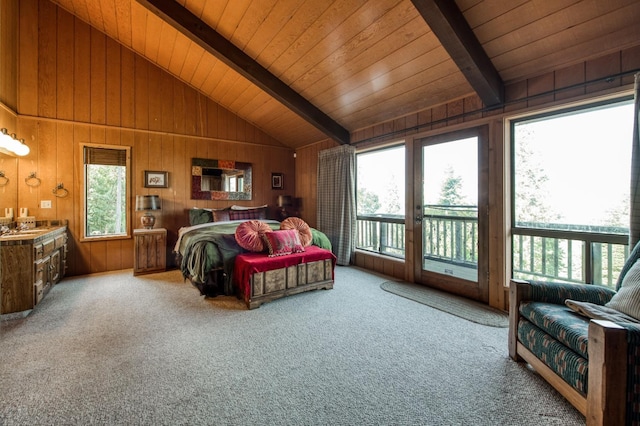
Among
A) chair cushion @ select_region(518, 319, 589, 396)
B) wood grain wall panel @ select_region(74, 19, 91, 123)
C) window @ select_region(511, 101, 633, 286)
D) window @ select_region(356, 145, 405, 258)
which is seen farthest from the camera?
window @ select_region(356, 145, 405, 258)

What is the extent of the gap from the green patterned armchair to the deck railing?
2.50 ft

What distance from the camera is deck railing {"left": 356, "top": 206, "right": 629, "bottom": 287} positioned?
7.73 ft

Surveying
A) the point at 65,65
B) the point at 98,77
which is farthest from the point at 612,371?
the point at 65,65

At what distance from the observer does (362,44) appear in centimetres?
291

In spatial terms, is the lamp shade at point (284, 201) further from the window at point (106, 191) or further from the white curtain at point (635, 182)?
the white curtain at point (635, 182)

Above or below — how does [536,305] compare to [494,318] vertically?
above

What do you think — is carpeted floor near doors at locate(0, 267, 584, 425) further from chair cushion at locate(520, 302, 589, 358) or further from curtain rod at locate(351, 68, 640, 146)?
curtain rod at locate(351, 68, 640, 146)

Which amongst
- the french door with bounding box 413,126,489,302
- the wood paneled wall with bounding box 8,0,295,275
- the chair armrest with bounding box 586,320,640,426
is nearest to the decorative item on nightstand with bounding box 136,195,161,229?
the wood paneled wall with bounding box 8,0,295,275

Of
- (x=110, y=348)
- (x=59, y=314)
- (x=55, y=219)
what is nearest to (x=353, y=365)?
(x=110, y=348)

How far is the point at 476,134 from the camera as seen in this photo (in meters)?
3.07

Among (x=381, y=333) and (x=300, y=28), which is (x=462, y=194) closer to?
(x=381, y=333)

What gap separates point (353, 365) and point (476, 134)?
275cm

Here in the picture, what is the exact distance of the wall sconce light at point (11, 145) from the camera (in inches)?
122

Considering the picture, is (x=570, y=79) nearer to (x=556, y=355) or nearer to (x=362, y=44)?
(x=362, y=44)
